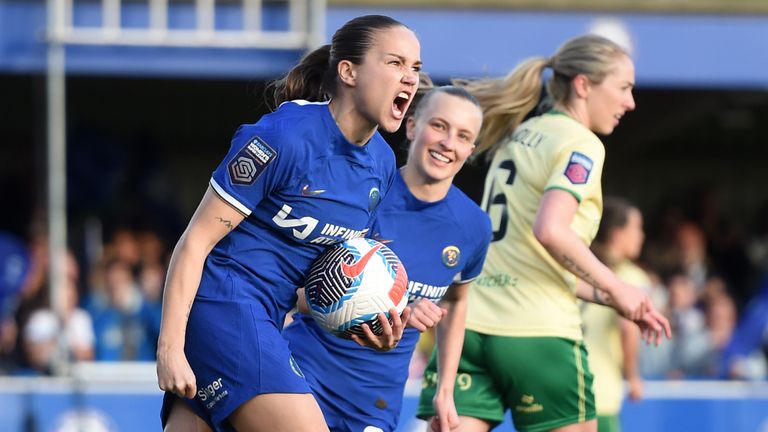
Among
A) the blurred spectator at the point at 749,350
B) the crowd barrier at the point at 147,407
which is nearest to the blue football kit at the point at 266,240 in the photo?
the crowd barrier at the point at 147,407

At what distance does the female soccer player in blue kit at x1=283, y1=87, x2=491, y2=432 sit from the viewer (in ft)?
14.8

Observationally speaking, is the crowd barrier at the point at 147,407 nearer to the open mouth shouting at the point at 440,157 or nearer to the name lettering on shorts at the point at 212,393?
the open mouth shouting at the point at 440,157

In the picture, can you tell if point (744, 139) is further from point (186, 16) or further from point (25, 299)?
point (25, 299)

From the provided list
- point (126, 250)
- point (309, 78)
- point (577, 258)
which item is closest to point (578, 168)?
point (577, 258)

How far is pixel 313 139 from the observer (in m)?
3.91

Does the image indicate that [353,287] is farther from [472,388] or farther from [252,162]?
[472,388]

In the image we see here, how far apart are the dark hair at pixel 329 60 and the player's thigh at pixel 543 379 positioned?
1.31m

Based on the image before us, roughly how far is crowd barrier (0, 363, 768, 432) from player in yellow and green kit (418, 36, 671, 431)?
314 centimetres

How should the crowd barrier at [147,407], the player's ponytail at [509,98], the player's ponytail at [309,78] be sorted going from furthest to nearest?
the crowd barrier at [147,407] < the player's ponytail at [509,98] < the player's ponytail at [309,78]

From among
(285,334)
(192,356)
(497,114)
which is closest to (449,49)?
(497,114)

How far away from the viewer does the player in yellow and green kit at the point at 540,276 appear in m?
4.94

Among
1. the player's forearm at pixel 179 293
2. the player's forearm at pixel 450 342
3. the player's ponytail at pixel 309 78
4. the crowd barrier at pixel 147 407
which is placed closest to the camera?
the player's forearm at pixel 179 293

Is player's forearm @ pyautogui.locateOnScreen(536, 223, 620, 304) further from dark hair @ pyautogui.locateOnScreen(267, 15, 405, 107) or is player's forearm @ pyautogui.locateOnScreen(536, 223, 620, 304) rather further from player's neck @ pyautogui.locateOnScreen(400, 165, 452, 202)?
dark hair @ pyautogui.locateOnScreen(267, 15, 405, 107)

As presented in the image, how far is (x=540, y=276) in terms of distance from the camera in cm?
505
